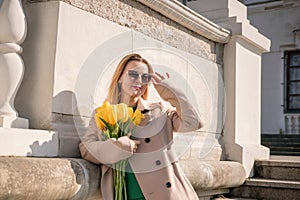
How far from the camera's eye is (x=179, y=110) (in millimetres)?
2186

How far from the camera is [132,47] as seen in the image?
3027 mm

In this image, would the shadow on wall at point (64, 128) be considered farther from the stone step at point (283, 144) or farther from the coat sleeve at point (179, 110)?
the stone step at point (283, 144)

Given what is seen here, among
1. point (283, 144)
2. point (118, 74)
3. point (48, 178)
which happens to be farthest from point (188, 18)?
point (283, 144)

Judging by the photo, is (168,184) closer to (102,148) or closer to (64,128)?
(102,148)

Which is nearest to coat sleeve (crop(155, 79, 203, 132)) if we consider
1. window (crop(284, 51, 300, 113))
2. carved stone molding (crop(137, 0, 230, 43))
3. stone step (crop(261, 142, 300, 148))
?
carved stone molding (crop(137, 0, 230, 43))

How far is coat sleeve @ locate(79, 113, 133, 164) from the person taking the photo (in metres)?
1.99

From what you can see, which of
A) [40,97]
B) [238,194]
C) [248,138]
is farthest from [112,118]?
[248,138]

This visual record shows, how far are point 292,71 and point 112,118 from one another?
10030 mm

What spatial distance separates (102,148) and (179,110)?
0.41 meters

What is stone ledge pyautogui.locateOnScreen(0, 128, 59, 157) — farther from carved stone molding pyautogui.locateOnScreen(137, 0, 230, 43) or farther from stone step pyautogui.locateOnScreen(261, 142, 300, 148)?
stone step pyautogui.locateOnScreen(261, 142, 300, 148)

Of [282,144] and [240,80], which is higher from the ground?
[240,80]

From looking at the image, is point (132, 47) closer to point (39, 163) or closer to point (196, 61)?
point (196, 61)

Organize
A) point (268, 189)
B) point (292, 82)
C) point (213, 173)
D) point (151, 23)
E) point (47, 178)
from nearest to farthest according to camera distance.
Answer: point (47, 178) < point (151, 23) < point (213, 173) < point (268, 189) < point (292, 82)

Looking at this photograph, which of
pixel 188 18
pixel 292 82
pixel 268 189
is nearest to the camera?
pixel 188 18
